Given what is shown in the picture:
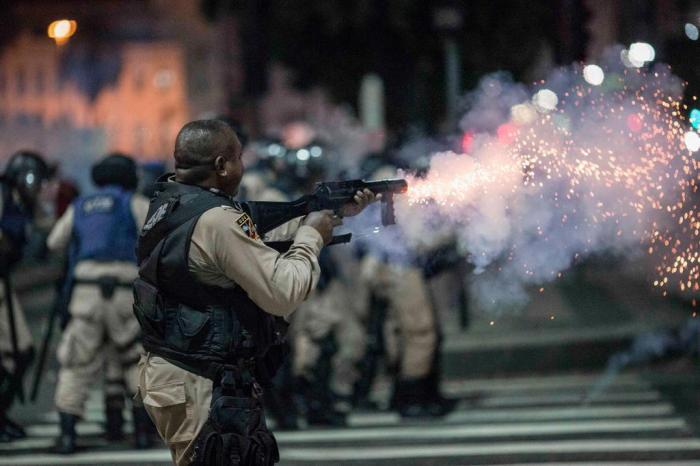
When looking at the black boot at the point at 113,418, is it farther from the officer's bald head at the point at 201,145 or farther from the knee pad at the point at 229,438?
the officer's bald head at the point at 201,145

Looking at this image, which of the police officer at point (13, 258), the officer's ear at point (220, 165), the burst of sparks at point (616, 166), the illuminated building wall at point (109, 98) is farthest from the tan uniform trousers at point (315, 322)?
the illuminated building wall at point (109, 98)

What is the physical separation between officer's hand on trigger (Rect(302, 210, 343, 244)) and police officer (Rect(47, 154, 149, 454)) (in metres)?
3.49

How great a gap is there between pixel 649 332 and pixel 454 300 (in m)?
4.09

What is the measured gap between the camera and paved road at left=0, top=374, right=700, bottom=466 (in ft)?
25.8

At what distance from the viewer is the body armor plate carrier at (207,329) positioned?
4.62 meters

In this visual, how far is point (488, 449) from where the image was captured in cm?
812

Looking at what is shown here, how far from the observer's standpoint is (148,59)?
4531cm

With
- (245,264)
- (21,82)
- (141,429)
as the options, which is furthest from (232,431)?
(21,82)

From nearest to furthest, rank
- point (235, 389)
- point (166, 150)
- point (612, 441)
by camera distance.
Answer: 1. point (235, 389)
2. point (612, 441)
3. point (166, 150)

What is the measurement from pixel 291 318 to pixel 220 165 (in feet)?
15.1

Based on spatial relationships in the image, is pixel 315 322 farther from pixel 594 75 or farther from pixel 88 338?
pixel 594 75

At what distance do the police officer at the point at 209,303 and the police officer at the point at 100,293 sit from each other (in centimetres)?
346

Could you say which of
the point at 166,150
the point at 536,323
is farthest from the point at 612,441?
the point at 166,150

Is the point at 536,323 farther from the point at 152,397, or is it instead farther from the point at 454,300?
the point at 152,397
